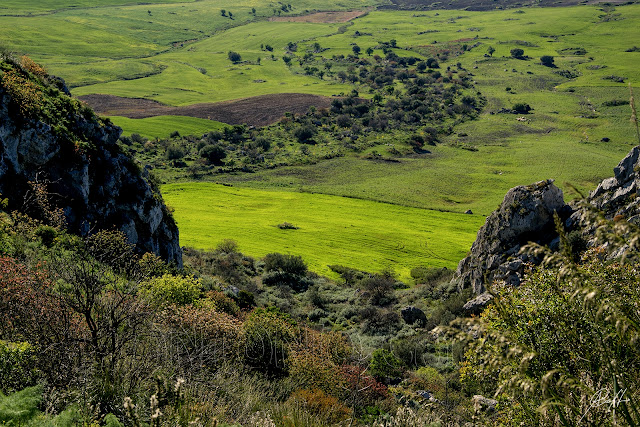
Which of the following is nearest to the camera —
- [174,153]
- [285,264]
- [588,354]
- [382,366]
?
[588,354]

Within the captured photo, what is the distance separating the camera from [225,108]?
125 metres

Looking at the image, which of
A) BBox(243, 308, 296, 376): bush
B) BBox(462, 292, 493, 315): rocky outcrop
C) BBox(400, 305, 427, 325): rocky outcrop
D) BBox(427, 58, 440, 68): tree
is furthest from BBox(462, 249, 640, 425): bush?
BBox(427, 58, 440, 68): tree

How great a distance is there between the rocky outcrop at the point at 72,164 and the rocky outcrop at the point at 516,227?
900 inches

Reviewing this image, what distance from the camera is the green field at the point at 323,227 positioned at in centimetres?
5028

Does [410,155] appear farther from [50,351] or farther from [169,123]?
[50,351]

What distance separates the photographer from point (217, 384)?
401 inches

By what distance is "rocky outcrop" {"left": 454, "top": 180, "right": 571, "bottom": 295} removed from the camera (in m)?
35.0

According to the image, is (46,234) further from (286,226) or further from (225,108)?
(225,108)

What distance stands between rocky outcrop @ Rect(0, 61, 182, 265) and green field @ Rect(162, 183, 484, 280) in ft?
59.1

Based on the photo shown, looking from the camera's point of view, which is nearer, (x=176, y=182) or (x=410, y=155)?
(x=176, y=182)

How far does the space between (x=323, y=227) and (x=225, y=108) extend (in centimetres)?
7684

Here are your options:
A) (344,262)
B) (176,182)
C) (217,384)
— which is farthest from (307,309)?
(176,182)

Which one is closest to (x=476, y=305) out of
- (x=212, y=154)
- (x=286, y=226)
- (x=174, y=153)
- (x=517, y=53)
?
(x=286, y=226)

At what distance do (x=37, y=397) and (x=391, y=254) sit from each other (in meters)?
46.4
